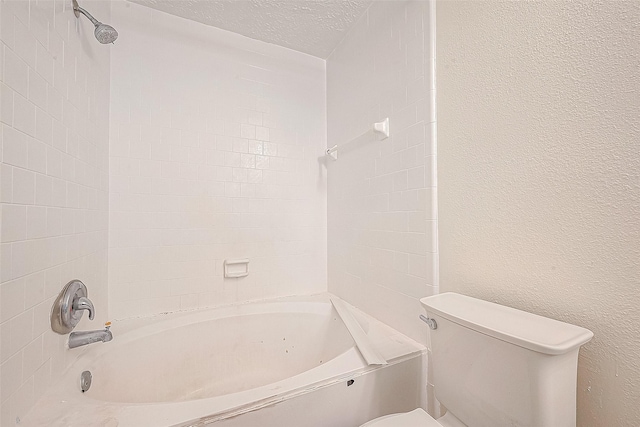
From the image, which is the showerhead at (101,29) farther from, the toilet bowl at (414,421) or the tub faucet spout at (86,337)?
the toilet bowl at (414,421)

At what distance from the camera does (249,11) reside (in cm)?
160

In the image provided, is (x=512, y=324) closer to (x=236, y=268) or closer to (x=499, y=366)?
(x=499, y=366)

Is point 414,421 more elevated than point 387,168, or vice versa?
point 387,168

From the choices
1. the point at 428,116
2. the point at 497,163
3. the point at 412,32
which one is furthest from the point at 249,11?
the point at 497,163

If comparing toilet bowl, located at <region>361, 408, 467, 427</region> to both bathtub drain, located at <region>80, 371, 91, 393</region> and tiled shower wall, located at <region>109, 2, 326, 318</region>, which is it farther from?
tiled shower wall, located at <region>109, 2, 326, 318</region>

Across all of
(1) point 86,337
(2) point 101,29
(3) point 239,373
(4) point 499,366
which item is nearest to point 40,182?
(1) point 86,337

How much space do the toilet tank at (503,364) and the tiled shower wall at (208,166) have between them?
122 cm

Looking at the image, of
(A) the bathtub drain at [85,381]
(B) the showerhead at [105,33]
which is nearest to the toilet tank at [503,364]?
(A) the bathtub drain at [85,381]

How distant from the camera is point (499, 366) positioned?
2.36 ft

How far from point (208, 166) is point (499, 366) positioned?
1.73m

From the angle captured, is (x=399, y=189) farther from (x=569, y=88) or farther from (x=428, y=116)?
(x=569, y=88)

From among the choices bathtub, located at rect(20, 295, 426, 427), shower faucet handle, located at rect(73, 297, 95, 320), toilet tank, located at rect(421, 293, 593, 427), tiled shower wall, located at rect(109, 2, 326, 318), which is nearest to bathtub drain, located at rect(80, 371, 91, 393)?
bathtub, located at rect(20, 295, 426, 427)

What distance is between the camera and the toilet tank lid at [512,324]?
24.4 inches

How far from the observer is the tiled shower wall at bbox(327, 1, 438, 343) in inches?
47.6
